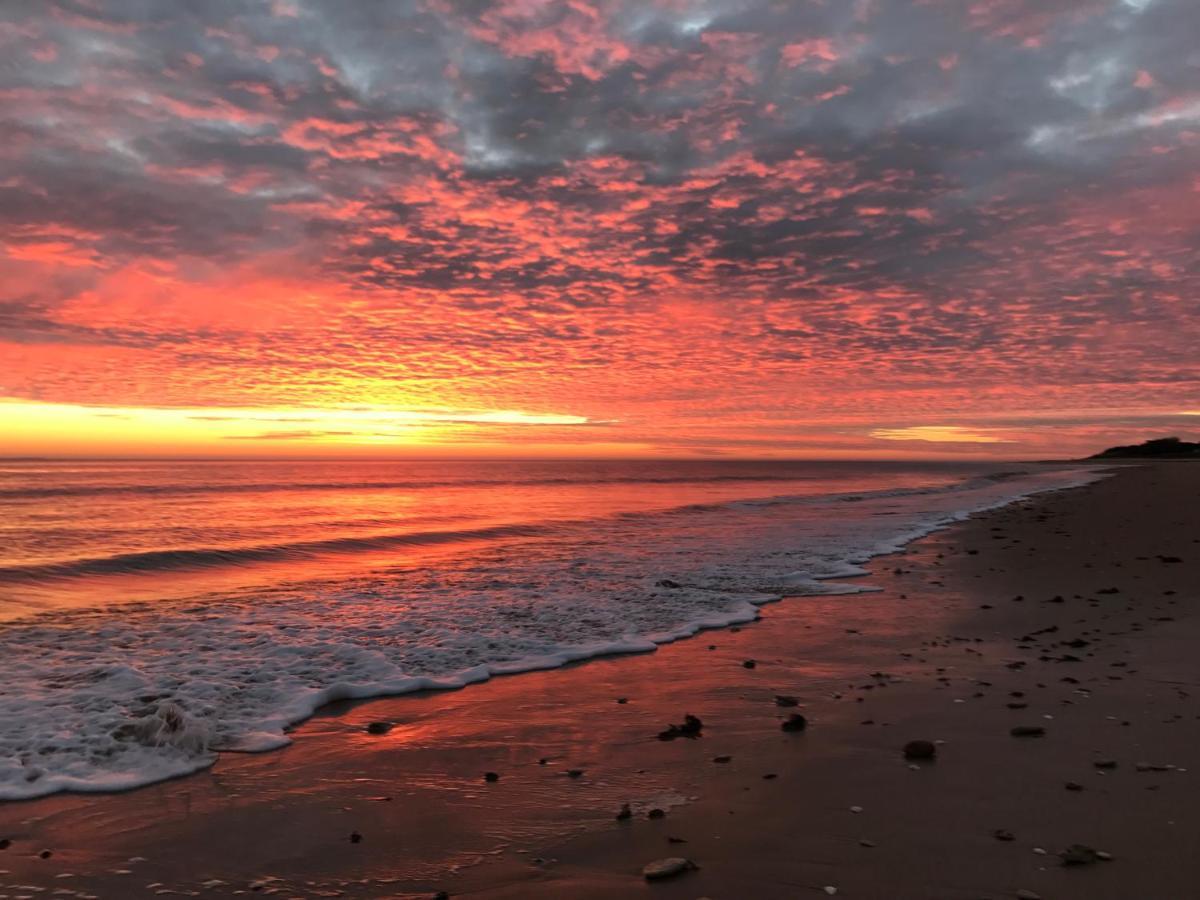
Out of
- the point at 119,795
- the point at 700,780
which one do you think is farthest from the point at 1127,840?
the point at 119,795

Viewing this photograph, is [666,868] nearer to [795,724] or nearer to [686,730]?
[686,730]

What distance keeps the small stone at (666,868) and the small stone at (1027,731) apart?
347 centimetres

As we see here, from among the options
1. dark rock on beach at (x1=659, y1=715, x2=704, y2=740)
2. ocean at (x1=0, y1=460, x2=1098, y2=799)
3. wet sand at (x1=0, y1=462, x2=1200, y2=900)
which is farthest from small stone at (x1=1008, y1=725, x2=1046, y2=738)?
ocean at (x1=0, y1=460, x2=1098, y2=799)

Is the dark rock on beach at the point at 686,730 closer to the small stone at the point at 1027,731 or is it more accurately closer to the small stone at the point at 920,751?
the small stone at the point at 920,751

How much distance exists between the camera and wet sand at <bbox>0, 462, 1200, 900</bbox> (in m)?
4.14

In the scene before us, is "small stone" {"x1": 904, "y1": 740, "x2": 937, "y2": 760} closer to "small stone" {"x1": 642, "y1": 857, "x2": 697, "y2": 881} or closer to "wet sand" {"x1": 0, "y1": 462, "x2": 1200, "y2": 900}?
"wet sand" {"x1": 0, "y1": 462, "x2": 1200, "y2": 900}

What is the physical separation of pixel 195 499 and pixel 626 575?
35192 millimetres

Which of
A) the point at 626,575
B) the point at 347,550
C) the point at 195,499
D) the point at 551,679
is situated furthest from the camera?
the point at 195,499

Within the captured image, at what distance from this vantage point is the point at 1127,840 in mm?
4266

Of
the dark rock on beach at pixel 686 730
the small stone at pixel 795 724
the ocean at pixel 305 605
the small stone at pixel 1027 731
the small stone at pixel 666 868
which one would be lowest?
the ocean at pixel 305 605

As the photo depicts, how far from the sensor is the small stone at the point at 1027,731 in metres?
6.07

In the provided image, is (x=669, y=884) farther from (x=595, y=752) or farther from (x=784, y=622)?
(x=784, y=622)

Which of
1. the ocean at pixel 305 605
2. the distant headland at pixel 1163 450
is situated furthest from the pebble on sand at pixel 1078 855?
the distant headland at pixel 1163 450

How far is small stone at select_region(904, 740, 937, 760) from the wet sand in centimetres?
8
